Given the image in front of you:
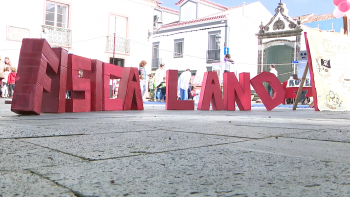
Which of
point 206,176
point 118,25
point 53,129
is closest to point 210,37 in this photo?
point 118,25

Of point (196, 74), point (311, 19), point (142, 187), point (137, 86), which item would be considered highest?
point (311, 19)

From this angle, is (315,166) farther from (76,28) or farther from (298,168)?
(76,28)

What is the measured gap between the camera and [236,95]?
6910 mm

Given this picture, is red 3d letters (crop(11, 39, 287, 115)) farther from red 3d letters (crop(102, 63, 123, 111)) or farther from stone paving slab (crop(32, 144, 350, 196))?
stone paving slab (crop(32, 144, 350, 196))

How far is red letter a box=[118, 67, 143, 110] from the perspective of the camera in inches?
240

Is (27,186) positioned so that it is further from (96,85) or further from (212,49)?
(212,49)

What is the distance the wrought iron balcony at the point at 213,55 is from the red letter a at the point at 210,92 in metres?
18.9

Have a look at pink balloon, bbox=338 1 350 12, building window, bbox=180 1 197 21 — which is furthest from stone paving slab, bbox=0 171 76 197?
building window, bbox=180 1 197 21

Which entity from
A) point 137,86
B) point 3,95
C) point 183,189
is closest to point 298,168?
point 183,189

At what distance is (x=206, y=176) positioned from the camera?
111 centimetres

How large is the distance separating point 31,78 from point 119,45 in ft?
48.1

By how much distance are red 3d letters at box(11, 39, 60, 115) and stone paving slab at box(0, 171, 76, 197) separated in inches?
123

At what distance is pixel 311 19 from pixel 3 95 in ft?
77.4

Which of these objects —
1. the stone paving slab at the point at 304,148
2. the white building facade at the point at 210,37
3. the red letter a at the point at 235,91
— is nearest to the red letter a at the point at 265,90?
the red letter a at the point at 235,91
